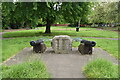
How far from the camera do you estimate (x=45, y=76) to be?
3680 mm

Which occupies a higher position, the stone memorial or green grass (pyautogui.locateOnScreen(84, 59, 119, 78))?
the stone memorial

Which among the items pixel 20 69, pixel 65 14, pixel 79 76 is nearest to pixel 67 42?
pixel 79 76

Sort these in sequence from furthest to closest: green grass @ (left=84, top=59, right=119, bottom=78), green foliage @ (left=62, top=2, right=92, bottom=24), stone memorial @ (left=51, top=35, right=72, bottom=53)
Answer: green foliage @ (left=62, top=2, right=92, bottom=24), stone memorial @ (left=51, top=35, right=72, bottom=53), green grass @ (left=84, top=59, right=119, bottom=78)

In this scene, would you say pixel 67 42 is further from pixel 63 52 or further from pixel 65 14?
pixel 65 14

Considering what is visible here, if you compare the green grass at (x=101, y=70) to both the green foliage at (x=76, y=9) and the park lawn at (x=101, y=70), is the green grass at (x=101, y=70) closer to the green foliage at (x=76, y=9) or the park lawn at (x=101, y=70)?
the park lawn at (x=101, y=70)

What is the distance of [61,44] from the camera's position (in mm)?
7457

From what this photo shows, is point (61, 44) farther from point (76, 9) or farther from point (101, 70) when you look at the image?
point (76, 9)

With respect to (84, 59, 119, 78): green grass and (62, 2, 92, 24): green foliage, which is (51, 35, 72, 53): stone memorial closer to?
(84, 59, 119, 78): green grass

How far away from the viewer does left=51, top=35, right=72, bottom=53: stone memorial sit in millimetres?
7391

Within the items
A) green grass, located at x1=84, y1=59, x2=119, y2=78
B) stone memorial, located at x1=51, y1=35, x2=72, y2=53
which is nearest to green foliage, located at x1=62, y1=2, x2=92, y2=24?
stone memorial, located at x1=51, y1=35, x2=72, y2=53

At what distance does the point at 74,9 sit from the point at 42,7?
125 inches

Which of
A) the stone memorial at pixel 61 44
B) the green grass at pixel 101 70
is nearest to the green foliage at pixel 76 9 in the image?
the stone memorial at pixel 61 44

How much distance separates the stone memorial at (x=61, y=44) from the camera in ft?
24.2

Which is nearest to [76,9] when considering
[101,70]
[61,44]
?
[61,44]
